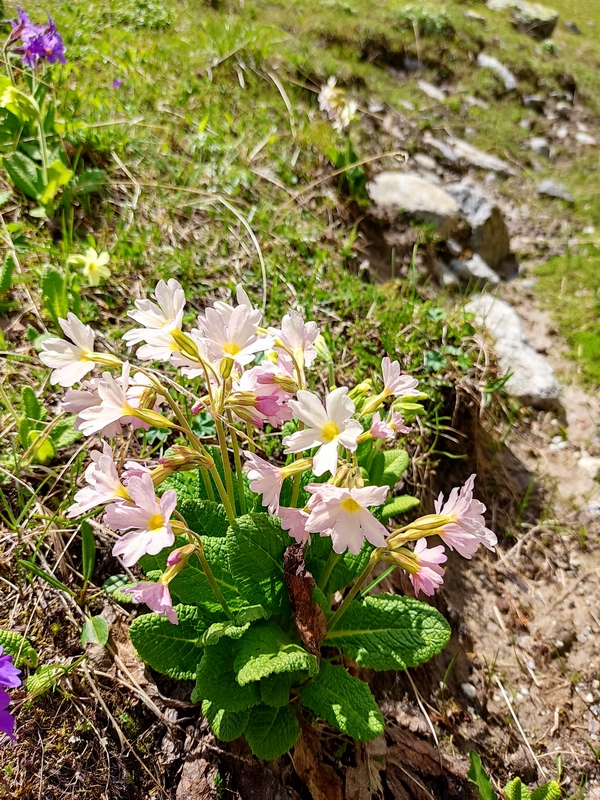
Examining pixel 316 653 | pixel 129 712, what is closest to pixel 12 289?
pixel 129 712

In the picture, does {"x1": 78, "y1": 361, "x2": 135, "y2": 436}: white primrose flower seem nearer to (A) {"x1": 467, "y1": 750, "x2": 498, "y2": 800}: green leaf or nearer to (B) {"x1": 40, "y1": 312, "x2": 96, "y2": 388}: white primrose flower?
(B) {"x1": 40, "y1": 312, "x2": 96, "y2": 388}: white primrose flower

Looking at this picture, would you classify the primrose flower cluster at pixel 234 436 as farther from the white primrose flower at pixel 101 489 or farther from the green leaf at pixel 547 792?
the green leaf at pixel 547 792

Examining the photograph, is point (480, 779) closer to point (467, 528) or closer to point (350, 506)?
point (467, 528)

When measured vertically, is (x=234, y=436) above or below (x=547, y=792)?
above

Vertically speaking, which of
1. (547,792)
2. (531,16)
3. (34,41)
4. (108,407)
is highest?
(34,41)

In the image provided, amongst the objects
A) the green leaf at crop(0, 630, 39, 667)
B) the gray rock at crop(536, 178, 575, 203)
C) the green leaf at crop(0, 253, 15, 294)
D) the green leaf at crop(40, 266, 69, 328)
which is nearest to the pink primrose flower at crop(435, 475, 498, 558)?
the green leaf at crop(0, 630, 39, 667)

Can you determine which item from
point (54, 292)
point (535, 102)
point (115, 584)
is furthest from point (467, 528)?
point (535, 102)

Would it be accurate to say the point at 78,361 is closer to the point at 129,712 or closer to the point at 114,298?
the point at 129,712
